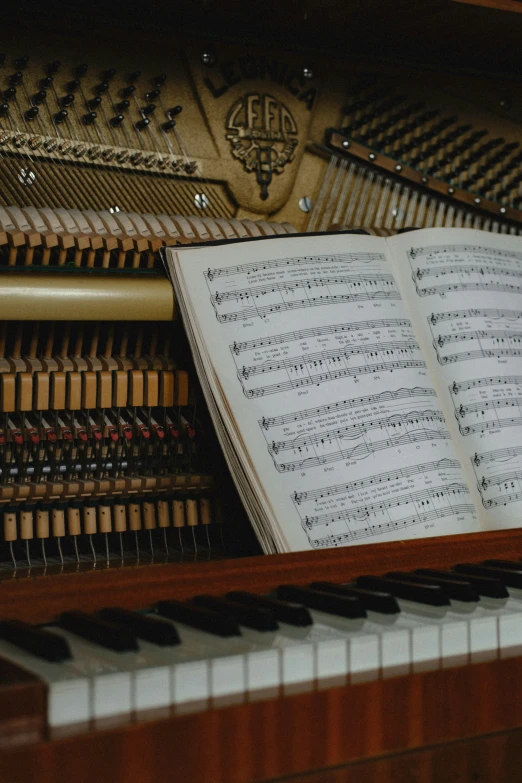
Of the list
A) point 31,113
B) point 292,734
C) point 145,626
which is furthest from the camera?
point 31,113

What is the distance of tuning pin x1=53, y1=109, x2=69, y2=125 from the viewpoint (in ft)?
7.80

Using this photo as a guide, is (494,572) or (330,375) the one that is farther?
(330,375)

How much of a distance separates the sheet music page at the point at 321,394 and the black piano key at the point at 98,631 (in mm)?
664

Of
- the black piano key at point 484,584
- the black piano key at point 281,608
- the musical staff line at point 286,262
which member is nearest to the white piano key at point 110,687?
the black piano key at point 281,608

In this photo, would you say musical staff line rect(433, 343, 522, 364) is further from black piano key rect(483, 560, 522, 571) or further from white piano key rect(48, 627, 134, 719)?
white piano key rect(48, 627, 134, 719)

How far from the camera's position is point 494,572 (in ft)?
5.01

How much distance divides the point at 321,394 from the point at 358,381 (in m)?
0.10

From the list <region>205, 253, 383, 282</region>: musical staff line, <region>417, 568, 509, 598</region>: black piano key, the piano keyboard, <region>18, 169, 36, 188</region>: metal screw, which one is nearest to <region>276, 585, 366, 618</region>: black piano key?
the piano keyboard

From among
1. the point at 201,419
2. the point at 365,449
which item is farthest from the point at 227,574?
the point at 201,419

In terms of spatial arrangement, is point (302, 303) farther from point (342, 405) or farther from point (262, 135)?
point (262, 135)

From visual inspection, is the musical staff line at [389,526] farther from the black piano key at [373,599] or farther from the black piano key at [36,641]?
the black piano key at [36,641]

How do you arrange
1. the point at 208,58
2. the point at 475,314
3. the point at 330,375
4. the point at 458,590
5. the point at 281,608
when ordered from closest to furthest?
the point at 281,608 < the point at 458,590 < the point at 330,375 < the point at 475,314 < the point at 208,58

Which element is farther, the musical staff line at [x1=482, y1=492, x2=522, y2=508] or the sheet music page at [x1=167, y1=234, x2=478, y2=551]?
the musical staff line at [x1=482, y1=492, x2=522, y2=508]

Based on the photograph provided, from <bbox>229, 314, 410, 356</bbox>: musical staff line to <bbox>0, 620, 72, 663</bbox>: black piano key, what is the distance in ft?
3.05
